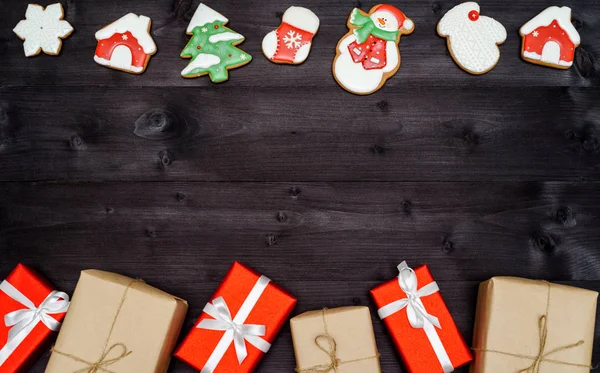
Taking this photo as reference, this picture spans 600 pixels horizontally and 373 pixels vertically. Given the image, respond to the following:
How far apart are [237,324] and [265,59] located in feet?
2.84

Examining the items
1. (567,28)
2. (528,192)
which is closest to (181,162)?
(528,192)

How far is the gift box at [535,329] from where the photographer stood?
1273mm

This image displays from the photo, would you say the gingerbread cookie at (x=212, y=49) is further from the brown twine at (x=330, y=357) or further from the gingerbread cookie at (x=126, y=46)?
the brown twine at (x=330, y=357)

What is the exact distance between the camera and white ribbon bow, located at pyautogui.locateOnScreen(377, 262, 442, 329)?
4.29ft

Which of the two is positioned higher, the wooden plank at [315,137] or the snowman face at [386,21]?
the snowman face at [386,21]

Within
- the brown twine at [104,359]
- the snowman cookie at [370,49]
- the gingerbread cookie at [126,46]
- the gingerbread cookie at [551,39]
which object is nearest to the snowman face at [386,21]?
the snowman cookie at [370,49]

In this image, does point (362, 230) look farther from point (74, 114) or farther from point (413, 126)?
point (74, 114)

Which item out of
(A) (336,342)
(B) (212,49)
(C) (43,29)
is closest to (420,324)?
(A) (336,342)

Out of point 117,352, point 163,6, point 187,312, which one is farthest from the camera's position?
point 163,6

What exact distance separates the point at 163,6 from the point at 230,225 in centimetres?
80

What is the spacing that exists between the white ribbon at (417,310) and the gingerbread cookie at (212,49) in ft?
2.85

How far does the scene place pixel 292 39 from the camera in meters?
1.49

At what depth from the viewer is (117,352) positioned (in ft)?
4.14

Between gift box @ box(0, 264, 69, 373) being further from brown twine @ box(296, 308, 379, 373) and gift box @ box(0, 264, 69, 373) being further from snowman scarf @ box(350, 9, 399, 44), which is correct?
snowman scarf @ box(350, 9, 399, 44)
